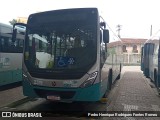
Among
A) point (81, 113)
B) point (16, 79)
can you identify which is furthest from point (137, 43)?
point (81, 113)

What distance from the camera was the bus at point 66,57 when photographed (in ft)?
24.4

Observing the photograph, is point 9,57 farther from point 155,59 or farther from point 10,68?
point 155,59

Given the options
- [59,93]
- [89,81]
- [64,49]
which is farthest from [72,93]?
[64,49]

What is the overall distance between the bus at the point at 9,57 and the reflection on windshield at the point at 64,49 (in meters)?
4.37

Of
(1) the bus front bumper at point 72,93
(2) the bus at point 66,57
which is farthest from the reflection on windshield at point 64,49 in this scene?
(1) the bus front bumper at point 72,93

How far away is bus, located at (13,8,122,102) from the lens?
7.43 meters

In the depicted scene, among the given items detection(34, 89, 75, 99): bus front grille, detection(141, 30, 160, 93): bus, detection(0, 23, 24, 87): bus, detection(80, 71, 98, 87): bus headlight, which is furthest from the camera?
detection(0, 23, 24, 87): bus

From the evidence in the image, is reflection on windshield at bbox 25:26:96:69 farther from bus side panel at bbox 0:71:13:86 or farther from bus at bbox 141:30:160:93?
bus at bbox 141:30:160:93

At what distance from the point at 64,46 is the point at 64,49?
0.29 ft

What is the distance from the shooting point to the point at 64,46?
7.63 m

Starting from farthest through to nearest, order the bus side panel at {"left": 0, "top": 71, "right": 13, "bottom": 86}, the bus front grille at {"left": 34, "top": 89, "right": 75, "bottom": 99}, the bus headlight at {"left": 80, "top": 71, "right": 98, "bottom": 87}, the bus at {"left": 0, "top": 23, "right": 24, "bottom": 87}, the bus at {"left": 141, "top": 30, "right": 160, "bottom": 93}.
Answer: the bus at {"left": 0, "top": 23, "right": 24, "bottom": 87}, the bus side panel at {"left": 0, "top": 71, "right": 13, "bottom": 86}, the bus at {"left": 141, "top": 30, "right": 160, "bottom": 93}, the bus front grille at {"left": 34, "top": 89, "right": 75, "bottom": 99}, the bus headlight at {"left": 80, "top": 71, "right": 98, "bottom": 87}

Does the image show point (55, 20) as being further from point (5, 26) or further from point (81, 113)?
point (5, 26)

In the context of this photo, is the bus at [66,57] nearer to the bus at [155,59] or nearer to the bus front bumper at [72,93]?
the bus front bumper at [72,93]

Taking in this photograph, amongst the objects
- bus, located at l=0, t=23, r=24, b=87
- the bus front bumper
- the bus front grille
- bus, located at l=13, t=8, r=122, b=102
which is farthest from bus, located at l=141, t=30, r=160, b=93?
bus, located at l=0, t=23, r=24, b=87
